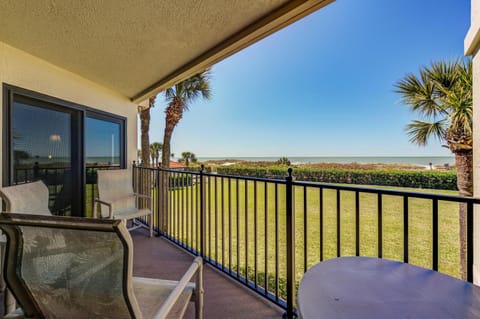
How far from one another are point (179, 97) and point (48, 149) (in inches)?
165

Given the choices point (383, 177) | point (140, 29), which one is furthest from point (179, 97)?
point (383, 177)

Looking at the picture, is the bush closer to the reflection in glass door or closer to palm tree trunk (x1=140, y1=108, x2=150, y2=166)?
palm tree trunk (x1=140, y1=108, x2=150, y2=166)

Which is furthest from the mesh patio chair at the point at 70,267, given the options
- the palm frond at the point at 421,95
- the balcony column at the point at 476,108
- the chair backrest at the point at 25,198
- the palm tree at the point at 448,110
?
the palm frond at the point at 421,95

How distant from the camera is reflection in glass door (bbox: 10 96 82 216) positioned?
8.16ft

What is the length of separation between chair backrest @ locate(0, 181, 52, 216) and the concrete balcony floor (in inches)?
44.5

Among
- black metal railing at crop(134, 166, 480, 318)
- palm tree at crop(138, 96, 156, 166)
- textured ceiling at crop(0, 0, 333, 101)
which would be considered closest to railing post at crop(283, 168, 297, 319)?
black metal railing at crop(134, 166, 480, 318)

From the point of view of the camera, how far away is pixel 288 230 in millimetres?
1737

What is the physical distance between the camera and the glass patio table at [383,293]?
63 centimetres

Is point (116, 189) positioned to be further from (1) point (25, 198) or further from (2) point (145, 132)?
(2) point (145, 132)

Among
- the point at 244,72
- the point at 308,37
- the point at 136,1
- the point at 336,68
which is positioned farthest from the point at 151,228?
the point at 336,68

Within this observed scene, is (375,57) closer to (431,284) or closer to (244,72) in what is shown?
(244,72)

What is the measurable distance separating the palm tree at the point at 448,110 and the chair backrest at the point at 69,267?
16.1ft

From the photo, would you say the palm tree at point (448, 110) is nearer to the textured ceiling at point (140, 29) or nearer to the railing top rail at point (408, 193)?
the railing top rail at point (408, 193)

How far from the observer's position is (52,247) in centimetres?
86
